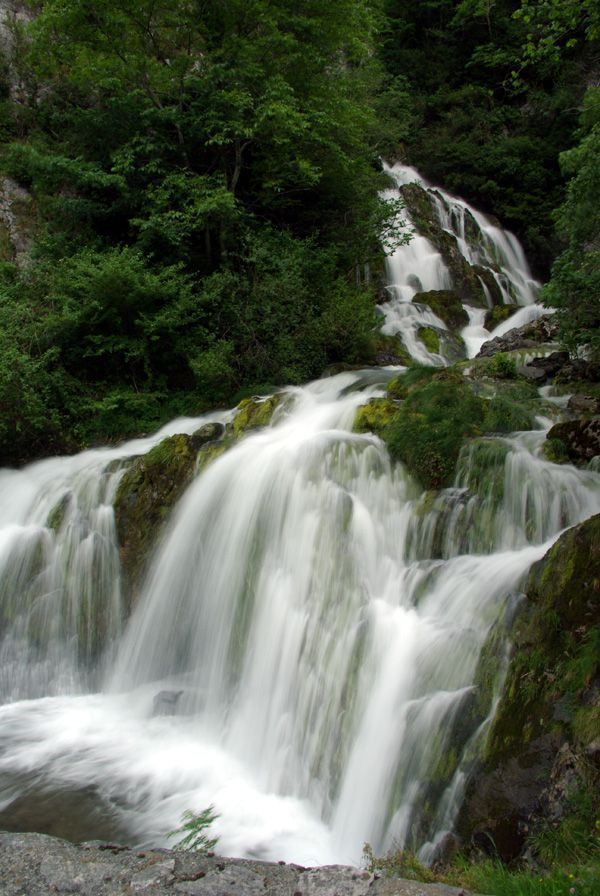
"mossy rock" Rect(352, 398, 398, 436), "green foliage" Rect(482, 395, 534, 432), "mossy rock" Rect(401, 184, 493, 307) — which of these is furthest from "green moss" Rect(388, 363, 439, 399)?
"mossy rock" Rect(401, 184, 493, 307)

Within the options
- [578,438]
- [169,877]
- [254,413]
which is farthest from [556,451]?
[169,877]

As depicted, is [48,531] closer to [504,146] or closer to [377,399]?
[377,399]

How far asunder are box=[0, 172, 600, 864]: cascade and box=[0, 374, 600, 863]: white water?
0.8 inches

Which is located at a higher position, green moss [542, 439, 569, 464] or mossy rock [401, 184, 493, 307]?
mossy rock [401, 184, 493, 307]

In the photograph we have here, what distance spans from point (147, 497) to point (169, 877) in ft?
18.8

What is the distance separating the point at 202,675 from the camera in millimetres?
6793


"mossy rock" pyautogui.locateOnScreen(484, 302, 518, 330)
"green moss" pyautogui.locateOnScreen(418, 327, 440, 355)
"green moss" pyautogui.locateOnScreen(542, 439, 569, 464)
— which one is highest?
"mossy rock" pyautogui.locateOnScreen(484, 302, 518, 330)

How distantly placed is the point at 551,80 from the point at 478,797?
31.4m

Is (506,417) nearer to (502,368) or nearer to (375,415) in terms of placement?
(375,415)

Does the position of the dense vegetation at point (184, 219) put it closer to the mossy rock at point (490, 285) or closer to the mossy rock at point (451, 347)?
the mossy rock at point (451, 347)

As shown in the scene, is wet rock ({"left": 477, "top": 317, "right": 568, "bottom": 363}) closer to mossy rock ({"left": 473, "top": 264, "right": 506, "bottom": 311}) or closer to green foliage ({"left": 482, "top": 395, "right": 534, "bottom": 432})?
green foliage ({"left": 482, "top": 395, "right": 534, "bottom": 432})

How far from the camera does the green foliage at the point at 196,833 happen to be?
3.91 meters

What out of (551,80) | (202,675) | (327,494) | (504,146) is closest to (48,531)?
(202,675)

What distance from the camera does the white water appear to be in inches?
187
